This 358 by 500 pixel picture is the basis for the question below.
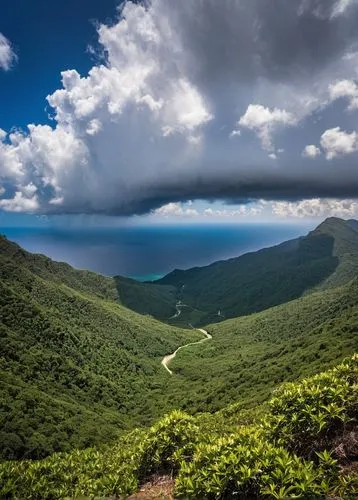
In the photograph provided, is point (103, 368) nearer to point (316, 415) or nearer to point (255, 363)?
point (255, 363)

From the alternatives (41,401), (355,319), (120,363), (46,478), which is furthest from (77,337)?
(46,478)

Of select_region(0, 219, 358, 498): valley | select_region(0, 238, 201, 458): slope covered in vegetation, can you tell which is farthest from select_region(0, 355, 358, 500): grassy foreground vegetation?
select_region(0, 238, 201, 458): slope covered in vegetation

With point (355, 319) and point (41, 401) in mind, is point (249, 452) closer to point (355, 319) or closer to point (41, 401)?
point (41, 401)

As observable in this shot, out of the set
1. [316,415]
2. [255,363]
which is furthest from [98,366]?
[316,415]

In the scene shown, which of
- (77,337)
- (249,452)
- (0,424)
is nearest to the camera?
(249,452)

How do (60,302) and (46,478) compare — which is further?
(60,302)

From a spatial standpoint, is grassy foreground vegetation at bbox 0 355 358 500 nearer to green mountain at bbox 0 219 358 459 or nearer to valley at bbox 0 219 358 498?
valley at bbox 0 219 358 498
